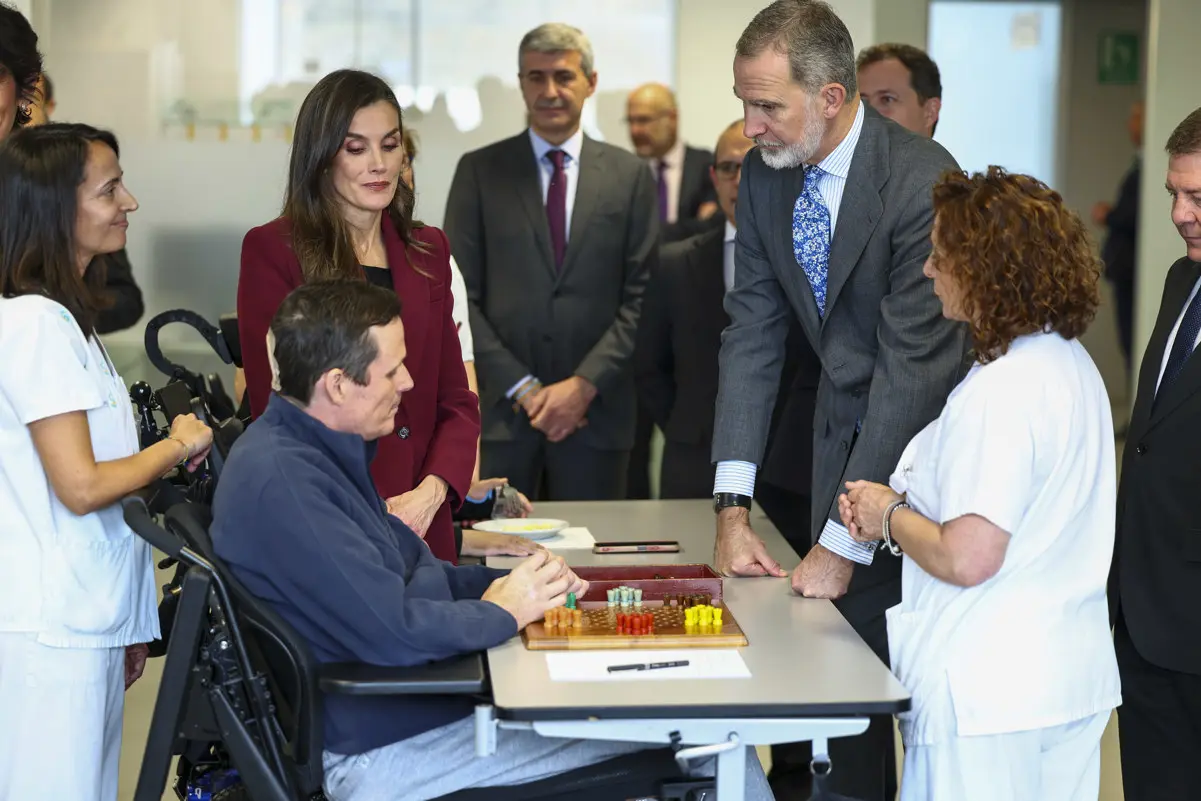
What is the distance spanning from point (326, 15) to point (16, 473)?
4160 mm

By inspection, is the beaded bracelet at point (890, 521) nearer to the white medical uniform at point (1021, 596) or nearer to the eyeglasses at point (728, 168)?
the white medical uniform at point (1021, 596)

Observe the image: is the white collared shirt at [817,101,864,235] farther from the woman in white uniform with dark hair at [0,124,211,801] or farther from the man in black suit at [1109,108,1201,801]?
the woman in white uniform with dark hair at [0,124,211,801]

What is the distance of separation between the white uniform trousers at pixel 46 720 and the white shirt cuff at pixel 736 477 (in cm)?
125

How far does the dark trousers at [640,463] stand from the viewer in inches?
223

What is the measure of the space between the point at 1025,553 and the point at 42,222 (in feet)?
5.82

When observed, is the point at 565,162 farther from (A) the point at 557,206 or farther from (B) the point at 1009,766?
(B) the point at 1009,766

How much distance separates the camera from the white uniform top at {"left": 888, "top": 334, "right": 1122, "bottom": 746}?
84.8 inches

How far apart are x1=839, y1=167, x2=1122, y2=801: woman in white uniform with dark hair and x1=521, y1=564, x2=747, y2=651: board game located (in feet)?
1.08

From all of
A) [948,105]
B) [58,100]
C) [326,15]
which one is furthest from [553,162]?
[948,105]

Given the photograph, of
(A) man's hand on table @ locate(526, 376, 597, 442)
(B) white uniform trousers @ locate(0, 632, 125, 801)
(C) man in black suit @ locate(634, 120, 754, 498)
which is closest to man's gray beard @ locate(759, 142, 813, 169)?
(C) man in black suit @ locate(634, 120, 754, 498)

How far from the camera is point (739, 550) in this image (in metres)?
2.81

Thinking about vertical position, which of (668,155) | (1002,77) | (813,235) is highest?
(1002,77)

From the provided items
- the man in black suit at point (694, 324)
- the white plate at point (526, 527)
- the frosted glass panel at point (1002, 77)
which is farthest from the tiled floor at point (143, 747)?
the frosted glass panel at point (1002, 77)

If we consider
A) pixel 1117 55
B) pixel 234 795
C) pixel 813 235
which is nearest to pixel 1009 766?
pixel 813 235
